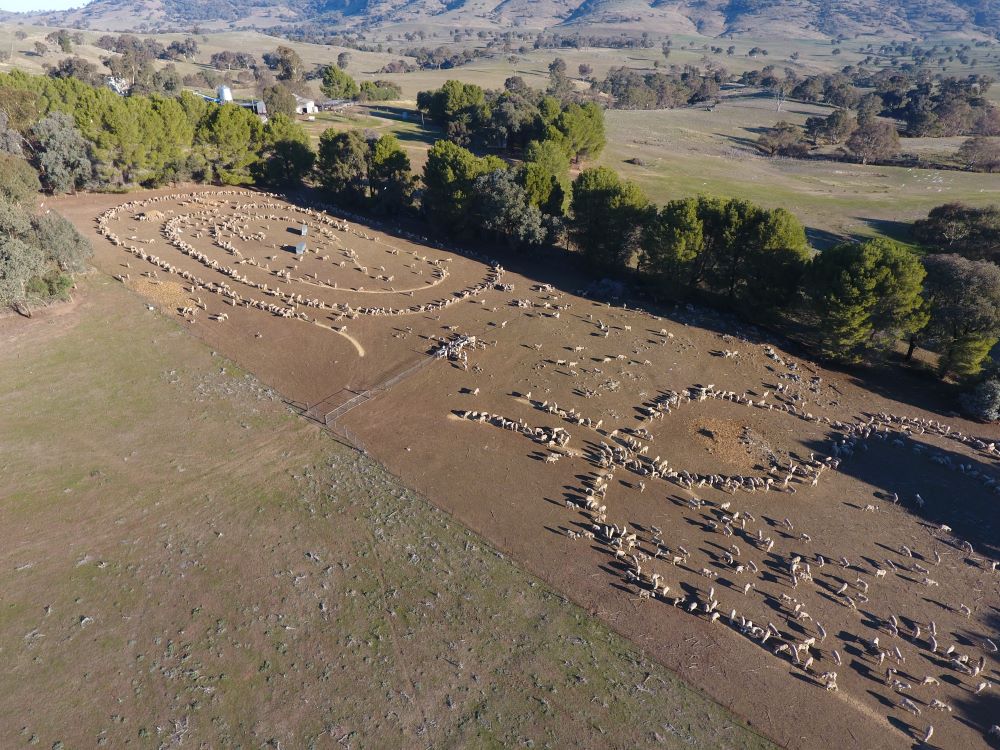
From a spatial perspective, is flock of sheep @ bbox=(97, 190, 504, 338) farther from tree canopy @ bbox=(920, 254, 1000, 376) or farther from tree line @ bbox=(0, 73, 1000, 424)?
tree canopy @ bbox=(920, 254, 1000, 376)

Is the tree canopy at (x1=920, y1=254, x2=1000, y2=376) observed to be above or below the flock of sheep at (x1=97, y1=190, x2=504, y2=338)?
above

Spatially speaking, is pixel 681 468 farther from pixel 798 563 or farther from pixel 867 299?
pixel 867 299

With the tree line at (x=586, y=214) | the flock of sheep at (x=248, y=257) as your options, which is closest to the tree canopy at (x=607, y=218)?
the tree line at (x=586, y=214)

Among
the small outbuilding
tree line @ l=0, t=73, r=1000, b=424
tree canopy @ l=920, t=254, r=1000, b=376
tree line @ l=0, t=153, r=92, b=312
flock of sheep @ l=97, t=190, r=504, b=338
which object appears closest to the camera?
tree canopy @ l=920, t=254, r=1000, b=376

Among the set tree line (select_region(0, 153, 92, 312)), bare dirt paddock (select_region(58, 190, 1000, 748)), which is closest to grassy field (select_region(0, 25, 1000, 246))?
bare dirt paddock (select_region(58, 190, 1000, 748))

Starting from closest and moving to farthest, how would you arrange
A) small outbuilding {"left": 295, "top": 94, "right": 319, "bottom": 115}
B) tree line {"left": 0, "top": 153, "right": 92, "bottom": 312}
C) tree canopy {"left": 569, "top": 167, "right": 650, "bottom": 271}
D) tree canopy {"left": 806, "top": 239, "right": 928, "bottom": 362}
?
tree canopy {"left": 806, "top": 239, "right": 928, "bottom": 362}, tree line {"left": 0, "top": 153, "right": 92, "bottom": 312}, tree canopy {"left": 569, "top": 167, "right": 650, "bottom": 271}, small outbuilding {"left": 295, "top": 94, "right": 319, "bottom": 115}

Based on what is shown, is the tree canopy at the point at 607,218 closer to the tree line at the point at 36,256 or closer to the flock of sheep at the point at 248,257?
the flock of sheep at the point at 248,257

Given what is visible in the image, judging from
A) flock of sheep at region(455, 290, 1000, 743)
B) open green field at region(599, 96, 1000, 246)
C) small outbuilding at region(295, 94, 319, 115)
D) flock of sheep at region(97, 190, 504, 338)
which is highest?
small outbuilding at region(295, 94, 319, 115)
